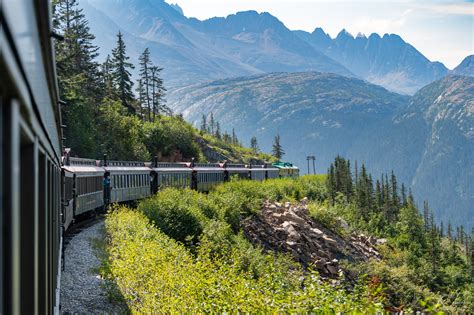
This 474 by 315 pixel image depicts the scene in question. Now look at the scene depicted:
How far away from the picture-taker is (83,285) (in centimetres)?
1650

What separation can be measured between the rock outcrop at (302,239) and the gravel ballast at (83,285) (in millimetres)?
16080

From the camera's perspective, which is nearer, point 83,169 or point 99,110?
point 83,169

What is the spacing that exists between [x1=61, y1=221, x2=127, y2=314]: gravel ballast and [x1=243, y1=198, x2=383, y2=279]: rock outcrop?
16080 mm

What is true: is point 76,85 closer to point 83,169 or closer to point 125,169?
point 125,169

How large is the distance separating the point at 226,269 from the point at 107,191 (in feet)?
61.1

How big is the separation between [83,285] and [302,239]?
83.4 ft

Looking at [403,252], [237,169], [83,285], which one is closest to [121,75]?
[237,169]

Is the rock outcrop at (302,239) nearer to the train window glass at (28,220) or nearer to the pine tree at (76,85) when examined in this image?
the pine tree at (76,85)

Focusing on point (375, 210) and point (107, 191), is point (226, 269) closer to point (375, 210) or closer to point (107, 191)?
point (107, 191)

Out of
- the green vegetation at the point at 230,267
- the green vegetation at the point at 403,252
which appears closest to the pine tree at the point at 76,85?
the green vegetation at the point at 230,267

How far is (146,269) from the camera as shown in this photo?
1622cm

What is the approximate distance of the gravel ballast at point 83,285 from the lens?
14.5 m

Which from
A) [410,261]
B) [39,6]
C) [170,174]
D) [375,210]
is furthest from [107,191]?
[375,210]

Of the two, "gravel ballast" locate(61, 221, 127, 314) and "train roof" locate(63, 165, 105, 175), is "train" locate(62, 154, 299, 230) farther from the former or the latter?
"gravel ballast" locate(61, 221, 127, 314)
